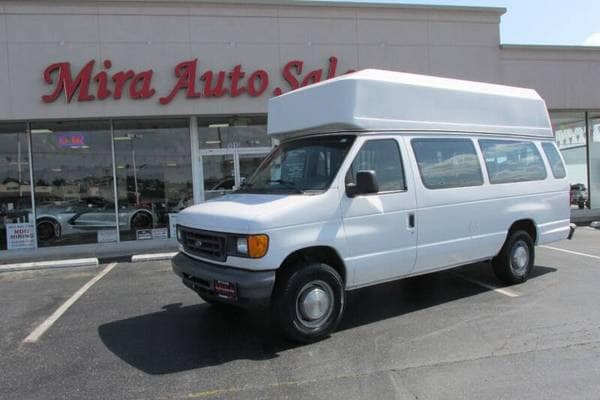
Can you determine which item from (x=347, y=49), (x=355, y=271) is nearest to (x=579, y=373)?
(x=355, y=271)

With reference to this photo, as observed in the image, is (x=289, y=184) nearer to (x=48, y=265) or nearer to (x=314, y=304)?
(x=314, y=304)

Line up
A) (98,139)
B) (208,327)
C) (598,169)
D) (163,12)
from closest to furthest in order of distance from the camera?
(208,327), (163,12), (98,139), (598,169)

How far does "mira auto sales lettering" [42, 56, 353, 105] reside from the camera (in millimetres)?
11453

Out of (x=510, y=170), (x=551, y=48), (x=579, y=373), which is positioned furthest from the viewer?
(x=551, y=48)

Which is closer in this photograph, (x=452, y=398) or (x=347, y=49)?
(x=452, y=398)

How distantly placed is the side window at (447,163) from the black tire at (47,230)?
10.4 metres

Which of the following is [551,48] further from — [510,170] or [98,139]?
[98,139]

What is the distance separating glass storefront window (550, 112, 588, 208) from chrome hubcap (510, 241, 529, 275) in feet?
35.3

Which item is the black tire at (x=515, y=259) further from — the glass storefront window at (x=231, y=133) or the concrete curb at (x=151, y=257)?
the glass storefront window at (x=231, y=133)

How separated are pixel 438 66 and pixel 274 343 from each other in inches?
421

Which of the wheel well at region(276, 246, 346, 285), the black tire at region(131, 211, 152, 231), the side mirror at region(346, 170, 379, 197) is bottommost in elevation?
the black tire at region(131, 211, 152, 231)

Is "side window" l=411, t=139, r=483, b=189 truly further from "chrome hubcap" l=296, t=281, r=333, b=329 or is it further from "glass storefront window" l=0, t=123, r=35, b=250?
"glass storefront window" l=0, t=123, r=35, b=250

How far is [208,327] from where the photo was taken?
5.51 m

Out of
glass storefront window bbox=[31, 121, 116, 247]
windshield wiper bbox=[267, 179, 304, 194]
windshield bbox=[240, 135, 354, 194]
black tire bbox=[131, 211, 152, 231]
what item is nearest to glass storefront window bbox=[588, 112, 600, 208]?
black tire bbox=[131, 211, 152, 231]
